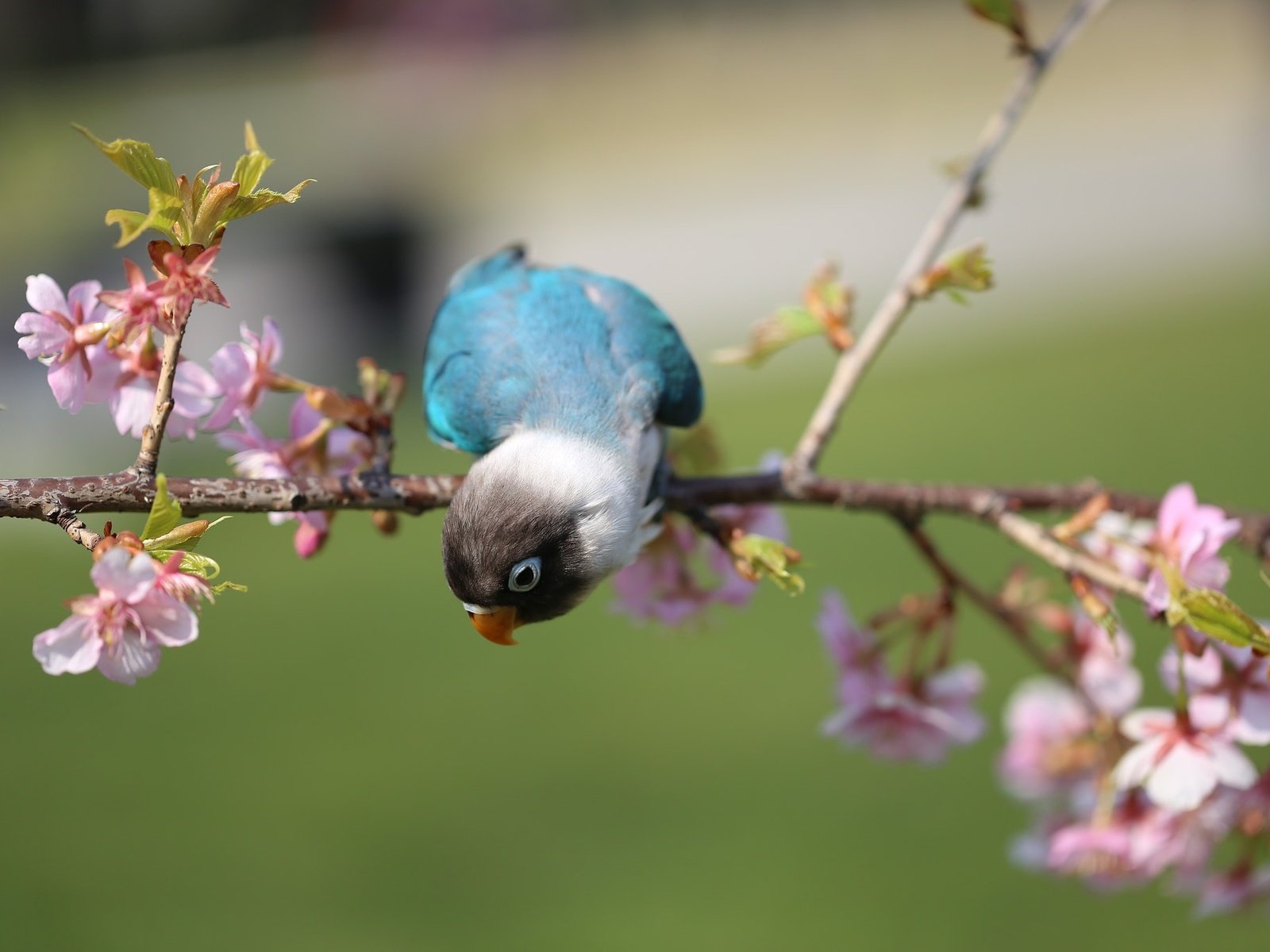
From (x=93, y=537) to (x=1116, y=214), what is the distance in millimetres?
11219

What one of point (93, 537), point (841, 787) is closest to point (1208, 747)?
point (93, 537)

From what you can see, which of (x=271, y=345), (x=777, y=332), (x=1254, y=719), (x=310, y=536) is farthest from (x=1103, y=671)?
(x=271, y=345)

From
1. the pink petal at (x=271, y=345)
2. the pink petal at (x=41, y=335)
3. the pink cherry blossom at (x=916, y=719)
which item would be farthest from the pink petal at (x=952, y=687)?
the pink petal at (x=41, y=335)

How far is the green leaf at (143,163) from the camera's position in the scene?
1125 mm

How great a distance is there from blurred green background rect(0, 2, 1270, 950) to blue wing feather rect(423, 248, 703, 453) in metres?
0.66

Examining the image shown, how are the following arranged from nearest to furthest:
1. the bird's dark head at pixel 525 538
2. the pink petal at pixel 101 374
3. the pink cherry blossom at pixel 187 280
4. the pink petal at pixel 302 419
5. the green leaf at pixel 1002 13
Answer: the pink cherry blossom at pixel 187 280, the pink petal at pixel 101 374, the bird's dark head at pixel 525 538, the pink petal at pixel 302 419, the green leaf at pixel 1002 13

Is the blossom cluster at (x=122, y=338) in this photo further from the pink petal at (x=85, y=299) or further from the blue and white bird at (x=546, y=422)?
the blue and white bird at (x=546, y=422)

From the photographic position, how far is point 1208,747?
155 centimetres

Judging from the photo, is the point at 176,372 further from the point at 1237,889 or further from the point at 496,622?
the point at 1237,889

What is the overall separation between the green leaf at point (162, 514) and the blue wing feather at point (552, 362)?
24.7 inches

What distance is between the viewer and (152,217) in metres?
1.17

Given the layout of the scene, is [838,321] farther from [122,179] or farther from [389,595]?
[122,179]

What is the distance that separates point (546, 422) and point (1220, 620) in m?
0.85

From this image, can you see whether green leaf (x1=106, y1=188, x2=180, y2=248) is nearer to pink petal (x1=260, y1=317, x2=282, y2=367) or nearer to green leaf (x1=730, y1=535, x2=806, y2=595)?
pink petal (x1=260, y1=317, x2=282, y2=367)
